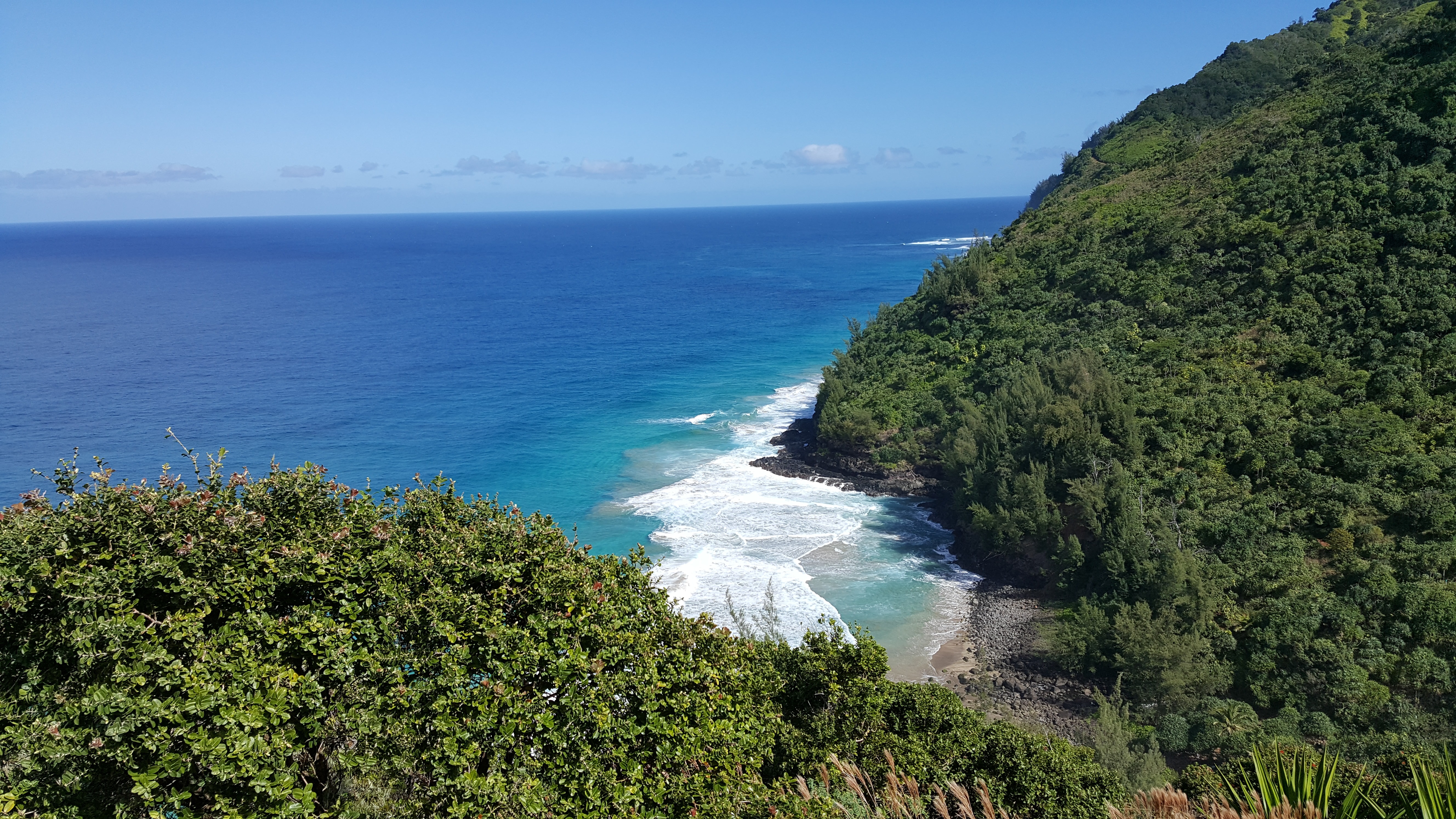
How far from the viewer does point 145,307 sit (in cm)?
9406

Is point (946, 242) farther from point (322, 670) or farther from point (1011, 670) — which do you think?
point (322, 670)

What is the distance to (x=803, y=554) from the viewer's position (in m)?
35.1

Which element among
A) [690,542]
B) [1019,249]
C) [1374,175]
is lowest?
[690,542]

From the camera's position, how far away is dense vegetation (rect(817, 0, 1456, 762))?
21359 millimetres

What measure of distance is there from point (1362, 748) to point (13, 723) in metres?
24.0

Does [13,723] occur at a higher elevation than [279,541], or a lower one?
lower

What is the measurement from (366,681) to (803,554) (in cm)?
2721

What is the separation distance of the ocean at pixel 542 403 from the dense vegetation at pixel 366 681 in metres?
2.21

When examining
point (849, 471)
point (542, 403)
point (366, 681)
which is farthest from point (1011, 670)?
point (542, 403)

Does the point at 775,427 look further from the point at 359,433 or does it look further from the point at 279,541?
the point at 279,541

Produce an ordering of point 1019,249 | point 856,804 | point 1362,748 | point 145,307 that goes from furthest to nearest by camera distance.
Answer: point 145,307 → point 1019,249 → point 1362,748 → point 856,804

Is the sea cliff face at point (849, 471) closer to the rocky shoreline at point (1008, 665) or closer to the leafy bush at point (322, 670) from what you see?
the rocky shoreline at point (1008, 665)

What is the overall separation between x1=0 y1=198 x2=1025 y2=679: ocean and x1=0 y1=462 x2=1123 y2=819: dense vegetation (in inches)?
86.9

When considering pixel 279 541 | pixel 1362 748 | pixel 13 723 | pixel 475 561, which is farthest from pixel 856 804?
pixel 1362 748
